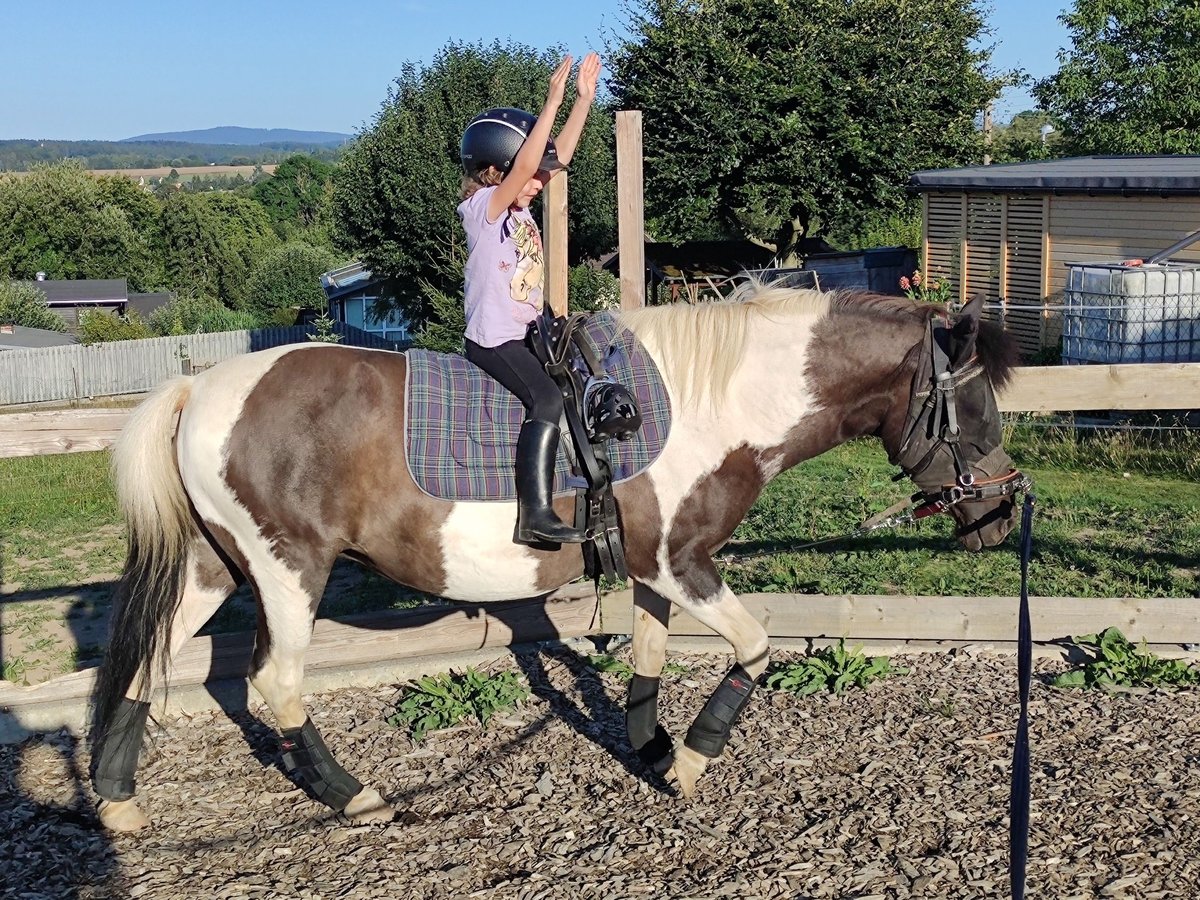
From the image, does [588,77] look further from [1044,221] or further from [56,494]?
[1044,221]

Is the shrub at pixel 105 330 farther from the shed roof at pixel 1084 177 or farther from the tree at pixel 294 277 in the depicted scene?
the shed roof at pixel 1084 177

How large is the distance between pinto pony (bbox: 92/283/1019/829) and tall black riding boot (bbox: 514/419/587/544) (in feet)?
0.47

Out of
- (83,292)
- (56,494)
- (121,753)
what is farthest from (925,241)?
(83,292)

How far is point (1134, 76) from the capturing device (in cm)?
3111

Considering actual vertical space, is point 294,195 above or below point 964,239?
above

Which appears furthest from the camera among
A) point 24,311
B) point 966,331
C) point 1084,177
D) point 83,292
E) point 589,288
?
point 83,292

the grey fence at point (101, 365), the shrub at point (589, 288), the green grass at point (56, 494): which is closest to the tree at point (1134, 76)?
the shrub at point (589, 288)

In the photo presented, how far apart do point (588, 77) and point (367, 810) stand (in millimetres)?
2991

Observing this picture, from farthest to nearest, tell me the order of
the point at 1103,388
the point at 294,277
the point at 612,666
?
the point at 294,277 → the point at 1103,388 → the point at 612,666

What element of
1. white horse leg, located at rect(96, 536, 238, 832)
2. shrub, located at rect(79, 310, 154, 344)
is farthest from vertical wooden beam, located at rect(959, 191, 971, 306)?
shrub, located at rect(79, 310, 154, 344)

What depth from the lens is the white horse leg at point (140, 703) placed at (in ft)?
15.4

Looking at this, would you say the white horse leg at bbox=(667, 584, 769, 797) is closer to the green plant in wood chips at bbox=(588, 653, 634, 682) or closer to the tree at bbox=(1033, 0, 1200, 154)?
the green plant in wood chips at bbox=(588, 653, 634, 682)

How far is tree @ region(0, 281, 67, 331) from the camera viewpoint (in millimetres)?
57094

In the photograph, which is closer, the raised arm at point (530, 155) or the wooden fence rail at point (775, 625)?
the raised arm at point (530, 155)
